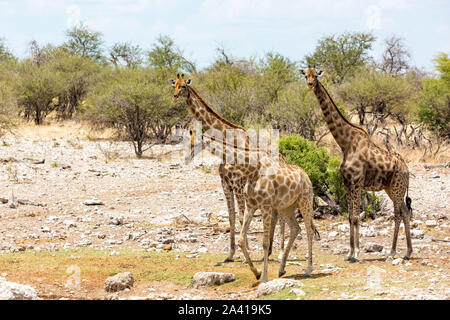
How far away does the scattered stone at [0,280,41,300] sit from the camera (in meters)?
6.00

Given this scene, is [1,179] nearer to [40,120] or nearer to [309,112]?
[309,112]

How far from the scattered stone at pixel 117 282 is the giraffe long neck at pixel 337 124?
4.15 m

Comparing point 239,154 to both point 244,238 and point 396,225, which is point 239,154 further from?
point 396,225

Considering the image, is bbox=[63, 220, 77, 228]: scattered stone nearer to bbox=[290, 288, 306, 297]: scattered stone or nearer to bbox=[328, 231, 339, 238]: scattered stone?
bbox=[328, 231, 339, 238]: scattered stone

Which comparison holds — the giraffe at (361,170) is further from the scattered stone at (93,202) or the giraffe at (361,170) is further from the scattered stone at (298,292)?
the scattered stone at (93,202)

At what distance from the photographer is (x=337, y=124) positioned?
9.43m


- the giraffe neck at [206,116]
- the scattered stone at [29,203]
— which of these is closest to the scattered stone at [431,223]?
the giraffe neck at [206,116]

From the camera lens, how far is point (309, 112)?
23391 mm

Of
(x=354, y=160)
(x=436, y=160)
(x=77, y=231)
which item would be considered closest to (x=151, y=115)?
(x=436, y=160)

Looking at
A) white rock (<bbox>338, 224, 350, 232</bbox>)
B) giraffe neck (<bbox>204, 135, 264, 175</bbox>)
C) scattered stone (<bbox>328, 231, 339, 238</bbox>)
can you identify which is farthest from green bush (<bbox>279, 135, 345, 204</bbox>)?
giraffe neck (<bbox>204, 135, 264, 175</bbox>)

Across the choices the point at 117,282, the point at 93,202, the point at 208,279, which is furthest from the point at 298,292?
the point at 93,202

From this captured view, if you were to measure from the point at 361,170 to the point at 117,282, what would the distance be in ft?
14.0

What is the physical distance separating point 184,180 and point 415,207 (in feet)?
24.2

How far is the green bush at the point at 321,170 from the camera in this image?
1253 cm
